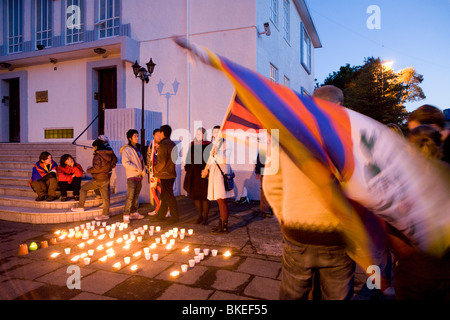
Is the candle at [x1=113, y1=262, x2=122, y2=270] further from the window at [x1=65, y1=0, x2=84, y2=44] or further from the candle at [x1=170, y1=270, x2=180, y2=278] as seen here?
the window at [x1=65, y1=0, x2=84, y2=44]

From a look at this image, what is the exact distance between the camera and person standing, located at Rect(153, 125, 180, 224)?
243 inches

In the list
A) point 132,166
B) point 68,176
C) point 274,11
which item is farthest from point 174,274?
point 274,11

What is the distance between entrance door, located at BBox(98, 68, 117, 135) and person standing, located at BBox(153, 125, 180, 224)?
294 inches

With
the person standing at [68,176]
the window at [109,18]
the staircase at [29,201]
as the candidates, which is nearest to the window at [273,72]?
the window at [109,18]

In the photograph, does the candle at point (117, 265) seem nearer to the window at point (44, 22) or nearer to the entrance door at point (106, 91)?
the entrance door at point (106, 91)

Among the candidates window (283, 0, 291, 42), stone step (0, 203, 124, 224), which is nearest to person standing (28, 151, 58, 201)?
stone step (0, 203, 124, 224)

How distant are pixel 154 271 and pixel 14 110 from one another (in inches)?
596

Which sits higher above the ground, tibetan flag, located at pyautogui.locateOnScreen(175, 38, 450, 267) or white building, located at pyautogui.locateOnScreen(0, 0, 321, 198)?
white building, located at pyautogui.locateOnScreen(0, 0, 321, 198)

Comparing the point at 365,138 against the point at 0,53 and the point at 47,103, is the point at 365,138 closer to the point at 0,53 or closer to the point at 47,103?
the point at 47,103

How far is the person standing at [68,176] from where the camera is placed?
285 inches

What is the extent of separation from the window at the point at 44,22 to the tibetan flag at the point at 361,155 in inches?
602
